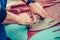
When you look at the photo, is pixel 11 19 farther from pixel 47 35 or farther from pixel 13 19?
pixel 47 35

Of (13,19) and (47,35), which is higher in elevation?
(13,19)

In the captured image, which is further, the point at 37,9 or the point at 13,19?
the point at 37,9

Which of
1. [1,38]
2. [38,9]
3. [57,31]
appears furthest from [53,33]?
[1,38]

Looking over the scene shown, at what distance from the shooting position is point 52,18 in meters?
0.73

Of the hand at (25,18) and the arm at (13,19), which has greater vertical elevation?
the arm at (13,19)

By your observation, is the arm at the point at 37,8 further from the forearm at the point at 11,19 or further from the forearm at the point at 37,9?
the forearm at the point at 11,19

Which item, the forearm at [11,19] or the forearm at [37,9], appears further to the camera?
the forearm at [37,9]

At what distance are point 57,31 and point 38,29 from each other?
3.6 inches

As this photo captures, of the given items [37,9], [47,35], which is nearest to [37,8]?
[37,9]

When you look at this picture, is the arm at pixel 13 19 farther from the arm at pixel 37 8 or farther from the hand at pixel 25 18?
the arm at pixel 37 8

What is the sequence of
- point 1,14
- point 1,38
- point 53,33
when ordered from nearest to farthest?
point 1,14, point 1,38, point 53,33

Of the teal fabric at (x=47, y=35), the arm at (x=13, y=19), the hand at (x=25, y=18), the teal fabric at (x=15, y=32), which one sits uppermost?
A: the arm at (x=13, y=19)

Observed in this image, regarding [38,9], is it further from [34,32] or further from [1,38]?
[1,38]

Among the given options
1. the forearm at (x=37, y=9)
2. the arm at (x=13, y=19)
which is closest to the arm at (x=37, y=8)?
the forearm at (x=37, y=9)
